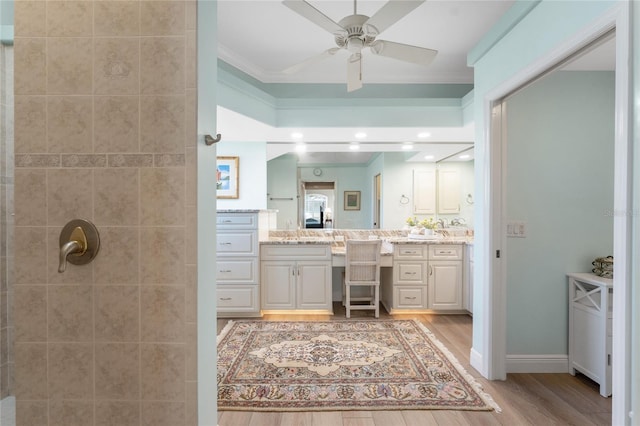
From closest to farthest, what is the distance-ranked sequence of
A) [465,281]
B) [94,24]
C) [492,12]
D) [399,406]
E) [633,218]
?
[94,24] < [633,218] < [399,406] < [492,12] < [465,281]

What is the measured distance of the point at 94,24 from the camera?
996mm

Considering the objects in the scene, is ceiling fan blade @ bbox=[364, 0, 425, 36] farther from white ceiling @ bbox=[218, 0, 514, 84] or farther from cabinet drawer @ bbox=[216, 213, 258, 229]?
cabinet drawer @ bbox=[216, 213, 258, 229]

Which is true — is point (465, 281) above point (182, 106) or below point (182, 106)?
below

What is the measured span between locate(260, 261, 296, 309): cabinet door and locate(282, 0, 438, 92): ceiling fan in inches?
91.2

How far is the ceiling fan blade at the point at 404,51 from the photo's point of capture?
1824 millimetres

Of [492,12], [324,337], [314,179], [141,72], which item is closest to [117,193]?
[141,72]

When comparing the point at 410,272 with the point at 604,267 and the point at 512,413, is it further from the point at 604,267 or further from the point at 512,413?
the point at 512,413

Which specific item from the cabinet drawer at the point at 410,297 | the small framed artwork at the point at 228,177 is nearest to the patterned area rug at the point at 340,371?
the cabinet drawer at the point at 410,297

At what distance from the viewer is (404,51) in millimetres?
1883

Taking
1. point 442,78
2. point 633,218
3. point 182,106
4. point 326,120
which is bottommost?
point 633,218

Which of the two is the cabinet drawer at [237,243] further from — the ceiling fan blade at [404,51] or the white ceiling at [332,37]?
the ceiling fan blade at [404,51]

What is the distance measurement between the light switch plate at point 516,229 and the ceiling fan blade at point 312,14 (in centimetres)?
188

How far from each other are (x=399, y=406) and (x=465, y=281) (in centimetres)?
221

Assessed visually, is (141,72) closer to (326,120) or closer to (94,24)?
(94,24)
